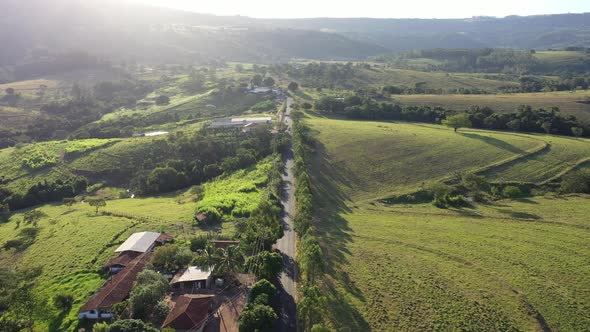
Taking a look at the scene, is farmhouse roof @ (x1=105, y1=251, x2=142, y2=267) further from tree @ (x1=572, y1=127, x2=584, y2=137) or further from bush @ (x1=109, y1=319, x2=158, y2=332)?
tree @ (x1=572, y1=127, x2=584, y2=137)

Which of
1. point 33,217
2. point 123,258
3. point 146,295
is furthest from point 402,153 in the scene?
point 33,217

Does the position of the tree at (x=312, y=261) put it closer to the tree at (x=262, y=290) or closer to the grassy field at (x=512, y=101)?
the tree at (x=262, y=290)

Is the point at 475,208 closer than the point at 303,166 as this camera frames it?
Yes

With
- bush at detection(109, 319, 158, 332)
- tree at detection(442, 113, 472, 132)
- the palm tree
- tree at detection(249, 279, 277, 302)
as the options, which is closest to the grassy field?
tree at detection(442, 113, 472, 132)

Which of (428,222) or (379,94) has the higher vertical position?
(379,94)

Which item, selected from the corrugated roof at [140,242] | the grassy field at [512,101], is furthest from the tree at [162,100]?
the corrugated roof at [140,242]

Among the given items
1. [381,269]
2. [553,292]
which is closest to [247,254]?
[381,269]

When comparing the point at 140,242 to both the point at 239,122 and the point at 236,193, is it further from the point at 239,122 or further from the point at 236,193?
the point at 239,122

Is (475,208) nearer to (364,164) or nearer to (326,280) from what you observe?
(364,164)
